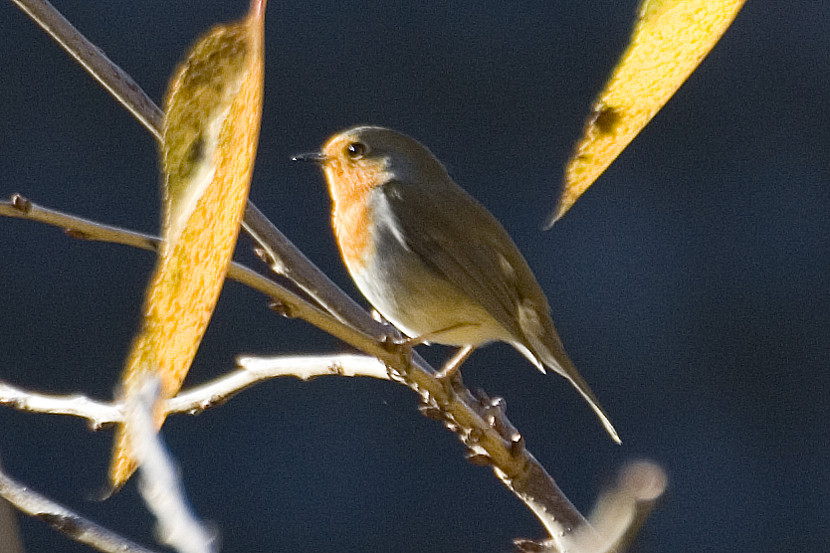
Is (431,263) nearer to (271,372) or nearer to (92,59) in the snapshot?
(271,372)

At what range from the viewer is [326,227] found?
7.64 ft

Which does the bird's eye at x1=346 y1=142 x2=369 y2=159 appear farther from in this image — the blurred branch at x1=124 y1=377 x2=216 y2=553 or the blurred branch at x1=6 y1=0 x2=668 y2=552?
the blurred branch at x1=124 y1=377 x2=216 y2=553

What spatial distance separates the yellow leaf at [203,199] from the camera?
221mm

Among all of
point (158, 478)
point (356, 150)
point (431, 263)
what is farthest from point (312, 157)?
point (158, 478)

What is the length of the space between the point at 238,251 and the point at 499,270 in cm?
72

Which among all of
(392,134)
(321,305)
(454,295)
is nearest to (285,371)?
(321,305)

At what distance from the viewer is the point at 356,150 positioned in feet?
4.48

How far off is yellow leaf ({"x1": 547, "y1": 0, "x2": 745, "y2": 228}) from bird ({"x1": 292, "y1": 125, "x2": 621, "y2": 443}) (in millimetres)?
971

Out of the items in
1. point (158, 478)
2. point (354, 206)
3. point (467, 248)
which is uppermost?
point (354, 206)

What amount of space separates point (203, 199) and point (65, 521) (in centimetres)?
30

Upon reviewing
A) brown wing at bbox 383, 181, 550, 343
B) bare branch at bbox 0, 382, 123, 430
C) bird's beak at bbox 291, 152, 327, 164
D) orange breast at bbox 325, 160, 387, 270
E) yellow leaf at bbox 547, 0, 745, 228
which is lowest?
yellow leaf at bbox 547, 0, 745, 228

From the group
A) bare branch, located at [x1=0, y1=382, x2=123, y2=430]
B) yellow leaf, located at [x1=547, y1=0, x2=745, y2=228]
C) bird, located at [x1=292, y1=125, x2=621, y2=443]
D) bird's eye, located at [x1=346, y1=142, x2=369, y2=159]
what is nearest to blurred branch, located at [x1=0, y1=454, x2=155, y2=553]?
bare branch, located at [x1=0, y1=382, x2=123, y2=430]

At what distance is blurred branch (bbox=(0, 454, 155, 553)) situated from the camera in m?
0.43

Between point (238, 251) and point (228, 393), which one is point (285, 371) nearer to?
point (228, 393)
